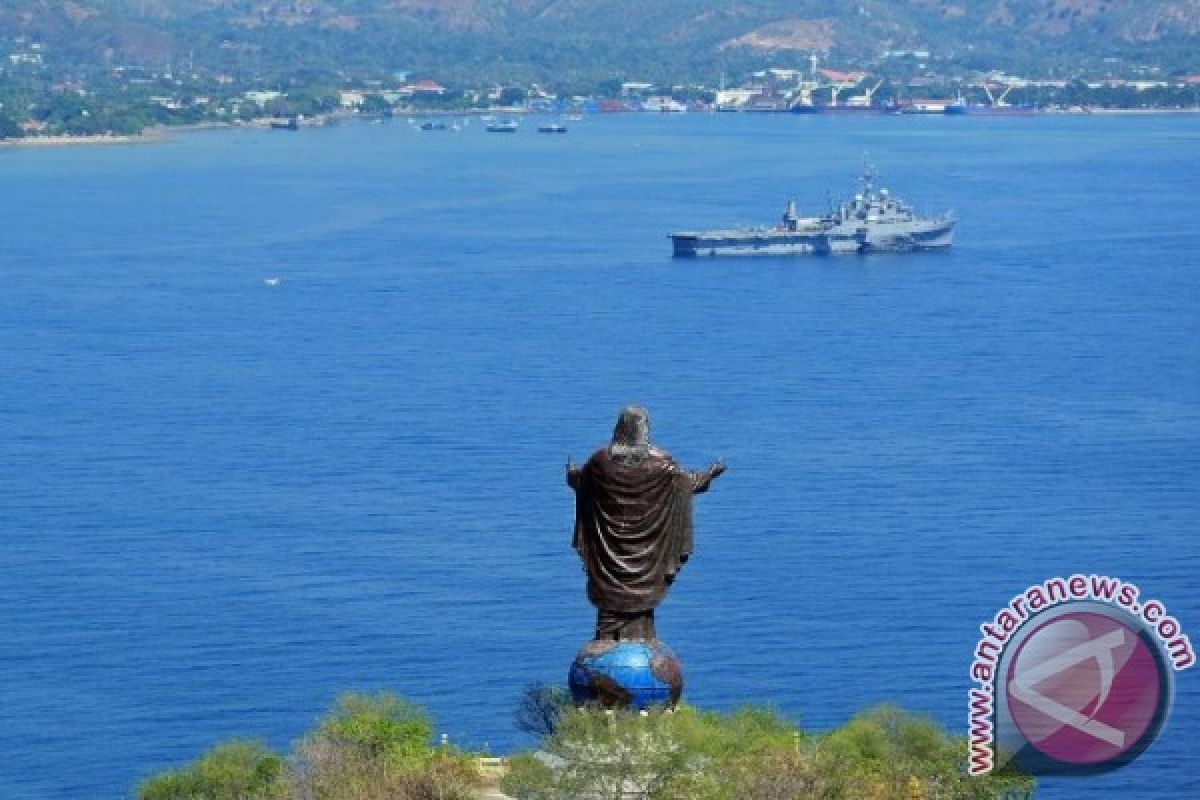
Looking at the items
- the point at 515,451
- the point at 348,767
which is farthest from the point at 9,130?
the point at 348,767

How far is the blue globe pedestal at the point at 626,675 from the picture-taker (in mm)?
16406

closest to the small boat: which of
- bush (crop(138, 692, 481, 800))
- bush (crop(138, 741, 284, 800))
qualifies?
bush (crop(138, 692, 481, 800))

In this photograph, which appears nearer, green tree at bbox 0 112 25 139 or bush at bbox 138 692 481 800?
bush at bbox 138 692 481 800

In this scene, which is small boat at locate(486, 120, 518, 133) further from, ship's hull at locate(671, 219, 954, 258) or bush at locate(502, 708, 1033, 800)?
bush at locate(502, 708, 1033, 800)

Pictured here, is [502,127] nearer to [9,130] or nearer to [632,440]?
[9,130]

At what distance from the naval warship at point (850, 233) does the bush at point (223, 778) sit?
5722cm

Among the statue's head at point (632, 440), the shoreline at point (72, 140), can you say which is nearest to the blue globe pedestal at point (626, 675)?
the statue's head at point (632, 440)

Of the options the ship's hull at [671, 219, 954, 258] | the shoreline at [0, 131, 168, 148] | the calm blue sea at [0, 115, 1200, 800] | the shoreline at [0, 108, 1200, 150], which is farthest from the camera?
the shoreline at [0, 108, 1200, 150]

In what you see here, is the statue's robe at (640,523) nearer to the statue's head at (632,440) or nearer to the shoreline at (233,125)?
the statue's head at (632,440)

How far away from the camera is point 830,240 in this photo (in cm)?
8375

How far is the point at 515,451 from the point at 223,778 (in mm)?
23266

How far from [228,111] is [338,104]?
12444 millimetres

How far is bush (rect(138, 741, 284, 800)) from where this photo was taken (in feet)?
75.0

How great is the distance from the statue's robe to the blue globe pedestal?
0.23 meters
